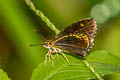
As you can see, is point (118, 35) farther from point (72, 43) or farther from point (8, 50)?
point (72, 43)

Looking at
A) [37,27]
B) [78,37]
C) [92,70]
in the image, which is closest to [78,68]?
[92,70]

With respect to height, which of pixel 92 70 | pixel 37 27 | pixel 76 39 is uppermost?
pixel 37 27

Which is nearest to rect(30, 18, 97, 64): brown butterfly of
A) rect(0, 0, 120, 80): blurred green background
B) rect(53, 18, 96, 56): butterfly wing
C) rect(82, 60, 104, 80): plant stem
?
rect(53, 18, 96, 56): butterfly wing

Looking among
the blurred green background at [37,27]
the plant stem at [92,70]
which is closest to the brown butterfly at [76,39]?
the blurred green background at [37,27]

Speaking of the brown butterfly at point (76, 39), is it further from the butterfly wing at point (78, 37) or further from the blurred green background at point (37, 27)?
the blurred green background at point (37, 27)

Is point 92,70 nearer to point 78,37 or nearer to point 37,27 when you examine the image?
point 78,37

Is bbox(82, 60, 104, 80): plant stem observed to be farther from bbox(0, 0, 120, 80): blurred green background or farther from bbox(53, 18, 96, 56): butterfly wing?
bbox(0, 0, 120, 80): blurred green background

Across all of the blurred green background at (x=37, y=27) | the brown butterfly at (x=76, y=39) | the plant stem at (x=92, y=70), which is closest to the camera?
the plant stem at (x=92, y=70)
